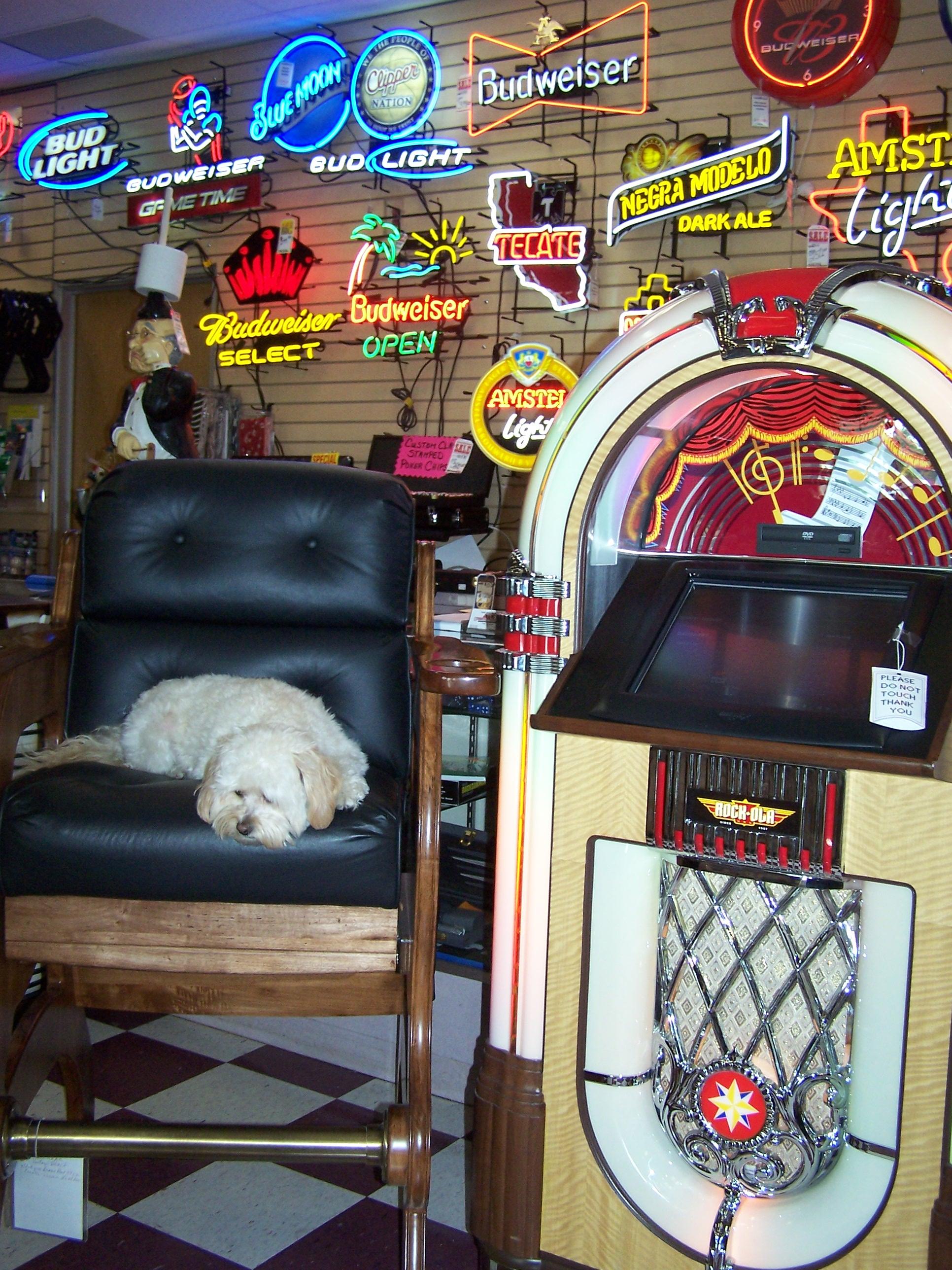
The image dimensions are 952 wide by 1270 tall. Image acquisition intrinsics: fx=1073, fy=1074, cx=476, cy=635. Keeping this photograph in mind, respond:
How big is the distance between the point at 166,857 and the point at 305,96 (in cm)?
533

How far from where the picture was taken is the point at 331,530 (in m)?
2.05

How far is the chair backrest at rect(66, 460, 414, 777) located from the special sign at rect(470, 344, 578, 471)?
2.74 meters

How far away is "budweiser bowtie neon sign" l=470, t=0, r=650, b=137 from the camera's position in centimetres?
479

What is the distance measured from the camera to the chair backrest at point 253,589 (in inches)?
79.5

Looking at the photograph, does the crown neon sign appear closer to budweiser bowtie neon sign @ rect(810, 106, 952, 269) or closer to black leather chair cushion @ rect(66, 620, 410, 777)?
budweiser bowtie neon sign @ rect(810, 106, 952, 269)

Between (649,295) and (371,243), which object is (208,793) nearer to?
(649,295)

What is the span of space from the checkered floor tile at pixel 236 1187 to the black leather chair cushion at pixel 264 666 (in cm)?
74

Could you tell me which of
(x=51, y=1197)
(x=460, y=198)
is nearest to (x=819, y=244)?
(x=460, y=198)

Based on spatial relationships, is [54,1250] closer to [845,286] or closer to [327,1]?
[845,286]

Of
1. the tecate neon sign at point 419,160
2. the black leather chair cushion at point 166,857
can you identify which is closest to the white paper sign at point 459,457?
the tecate neon sign at point 419,160

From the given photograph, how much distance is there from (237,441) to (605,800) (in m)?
4.99

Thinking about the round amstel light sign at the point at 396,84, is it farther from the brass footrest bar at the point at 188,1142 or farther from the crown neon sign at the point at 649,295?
the brass footrest bar at the point at 188,1142

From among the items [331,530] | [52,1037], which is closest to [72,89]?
[331,530]

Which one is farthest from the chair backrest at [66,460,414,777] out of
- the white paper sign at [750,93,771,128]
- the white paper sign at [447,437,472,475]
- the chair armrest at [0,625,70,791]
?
the white paper sign at [750,93,771,128]
